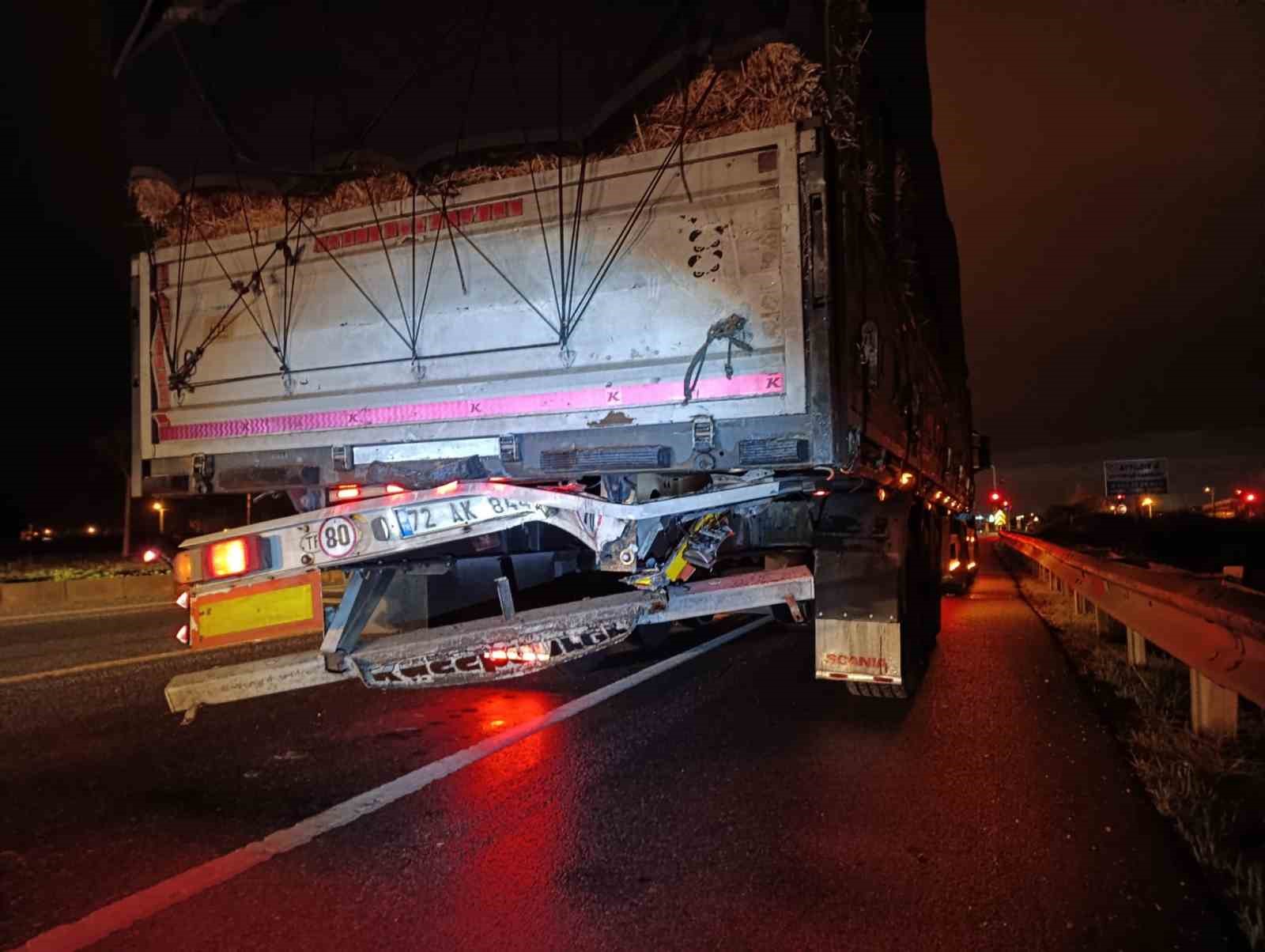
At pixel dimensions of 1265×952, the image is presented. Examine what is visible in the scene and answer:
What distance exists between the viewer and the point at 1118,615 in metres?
7.35

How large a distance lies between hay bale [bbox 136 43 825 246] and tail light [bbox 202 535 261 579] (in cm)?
195

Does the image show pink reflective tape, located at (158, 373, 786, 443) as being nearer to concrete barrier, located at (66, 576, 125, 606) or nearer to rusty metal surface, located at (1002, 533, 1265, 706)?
rusty metal surface, located at (1002, 533, 1265, 706)

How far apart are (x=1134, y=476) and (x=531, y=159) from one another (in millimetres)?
34243

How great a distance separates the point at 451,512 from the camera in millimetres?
4688

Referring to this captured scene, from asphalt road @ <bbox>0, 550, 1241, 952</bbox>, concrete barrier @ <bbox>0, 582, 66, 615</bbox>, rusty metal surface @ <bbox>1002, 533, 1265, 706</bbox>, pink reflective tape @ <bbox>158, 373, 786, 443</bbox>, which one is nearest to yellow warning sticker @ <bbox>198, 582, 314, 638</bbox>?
asphalt road @ <bbox>0, 550, 1241, 952</bbox>

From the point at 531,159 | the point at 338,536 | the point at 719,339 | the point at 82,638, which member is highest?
the point at 531,159

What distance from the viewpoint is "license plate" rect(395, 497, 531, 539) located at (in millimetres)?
4660

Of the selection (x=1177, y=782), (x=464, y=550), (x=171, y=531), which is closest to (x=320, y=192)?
(x=464, y=550)

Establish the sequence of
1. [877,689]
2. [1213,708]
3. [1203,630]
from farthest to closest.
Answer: [877,689] → [1213,708] → [1203,630]

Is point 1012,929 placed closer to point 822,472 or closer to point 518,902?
point 518,902

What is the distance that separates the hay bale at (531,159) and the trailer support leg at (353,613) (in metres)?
2.18

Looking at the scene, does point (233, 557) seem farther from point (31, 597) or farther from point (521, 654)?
point (31, 597)

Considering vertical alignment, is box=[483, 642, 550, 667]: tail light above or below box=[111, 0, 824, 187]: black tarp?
below

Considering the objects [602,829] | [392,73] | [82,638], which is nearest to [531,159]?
[392,73]
